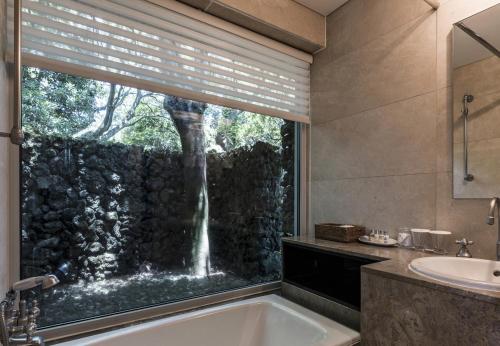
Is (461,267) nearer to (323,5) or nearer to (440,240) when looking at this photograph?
(440,240)

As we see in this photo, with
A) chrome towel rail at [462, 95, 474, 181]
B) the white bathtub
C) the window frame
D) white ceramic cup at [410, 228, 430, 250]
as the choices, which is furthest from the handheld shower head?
the window frame

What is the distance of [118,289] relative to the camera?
66.2 inches

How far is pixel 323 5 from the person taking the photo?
86.0 inches

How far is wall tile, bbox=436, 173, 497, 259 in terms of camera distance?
1406 millimetres

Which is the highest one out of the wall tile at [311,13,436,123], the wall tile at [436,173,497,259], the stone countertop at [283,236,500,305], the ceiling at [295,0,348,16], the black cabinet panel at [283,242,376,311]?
the ceiling at [295,0,348,16]

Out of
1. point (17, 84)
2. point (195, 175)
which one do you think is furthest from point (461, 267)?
point (17, 84)

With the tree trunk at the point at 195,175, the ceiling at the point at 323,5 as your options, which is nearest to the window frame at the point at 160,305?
the tree trunk at the point at 195,175

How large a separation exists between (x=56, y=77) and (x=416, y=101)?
2001mm

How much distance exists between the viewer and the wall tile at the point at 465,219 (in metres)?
1.41

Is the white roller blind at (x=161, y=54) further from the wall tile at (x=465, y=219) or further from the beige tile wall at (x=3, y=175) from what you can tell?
the wall tile at (x=465, y=219)

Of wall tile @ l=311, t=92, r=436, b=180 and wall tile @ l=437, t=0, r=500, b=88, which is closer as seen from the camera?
wall tile @ l=437, t=0, r=500, b=88

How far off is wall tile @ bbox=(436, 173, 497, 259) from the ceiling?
1448 millimetres

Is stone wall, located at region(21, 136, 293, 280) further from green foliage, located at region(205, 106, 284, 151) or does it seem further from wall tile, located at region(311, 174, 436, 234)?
wall tile, located at region(311, 174, 436, 234)

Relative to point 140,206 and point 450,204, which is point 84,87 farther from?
point 450,204
